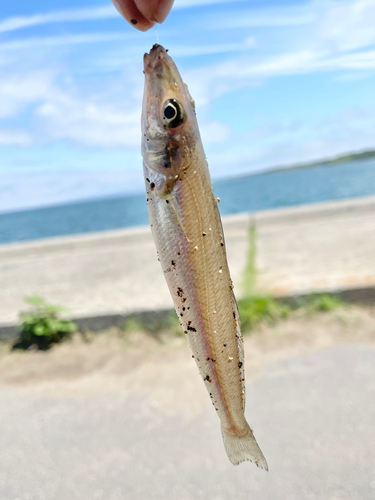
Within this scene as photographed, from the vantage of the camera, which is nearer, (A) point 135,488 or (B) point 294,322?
(A) point 135,488

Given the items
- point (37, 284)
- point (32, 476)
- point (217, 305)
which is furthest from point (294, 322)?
point (37, 284)

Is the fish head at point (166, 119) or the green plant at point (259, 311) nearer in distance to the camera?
the fish head at point (166, 119)

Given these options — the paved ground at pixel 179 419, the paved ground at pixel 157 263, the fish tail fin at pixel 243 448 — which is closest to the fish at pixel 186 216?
the fish tail fin at pixel 243 448

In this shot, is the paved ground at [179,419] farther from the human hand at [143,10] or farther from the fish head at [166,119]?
the human hand at [143,10]

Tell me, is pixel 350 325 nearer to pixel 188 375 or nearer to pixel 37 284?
pixel 188 375

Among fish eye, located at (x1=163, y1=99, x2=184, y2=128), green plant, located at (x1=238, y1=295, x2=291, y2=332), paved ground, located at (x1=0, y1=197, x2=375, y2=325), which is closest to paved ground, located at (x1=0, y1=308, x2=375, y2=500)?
green plant, located at (x1=238, y1=295, x2=291, y2=332)

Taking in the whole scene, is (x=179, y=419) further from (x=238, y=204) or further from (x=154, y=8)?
(x=238, y=204)
